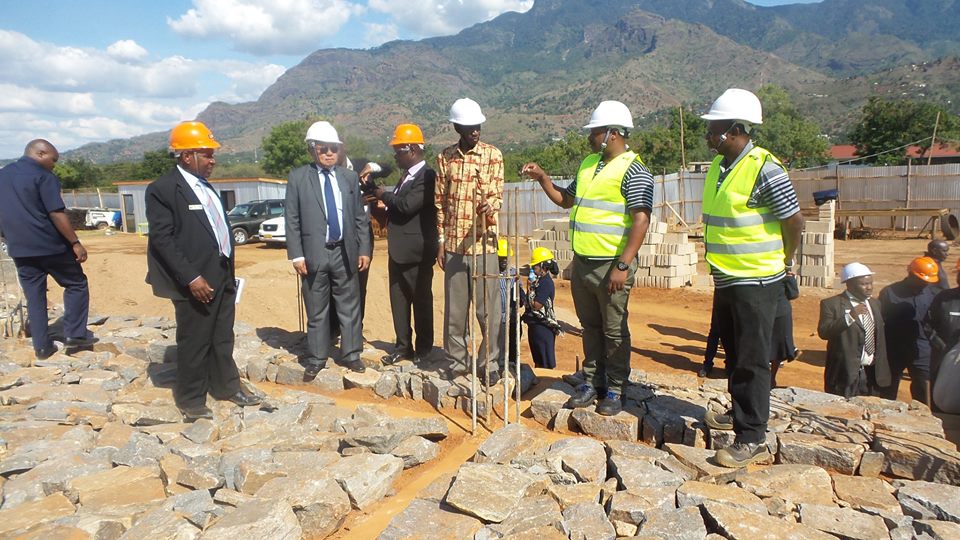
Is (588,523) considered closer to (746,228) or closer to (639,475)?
(639,475)

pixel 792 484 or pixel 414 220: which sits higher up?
pixel 414 220

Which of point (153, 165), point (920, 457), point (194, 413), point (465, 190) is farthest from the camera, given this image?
point (153, 165)

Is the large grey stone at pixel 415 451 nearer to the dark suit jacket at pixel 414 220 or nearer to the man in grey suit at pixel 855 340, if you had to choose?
the dark suit jacket at pixel 414 220

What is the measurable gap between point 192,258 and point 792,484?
12.3 ft

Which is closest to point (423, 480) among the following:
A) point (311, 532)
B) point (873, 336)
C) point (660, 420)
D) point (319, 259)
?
point (311, 532)

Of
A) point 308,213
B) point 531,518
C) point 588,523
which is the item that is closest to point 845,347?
point 588,523

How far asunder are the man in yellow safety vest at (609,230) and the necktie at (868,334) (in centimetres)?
222

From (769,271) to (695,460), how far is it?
106 cm

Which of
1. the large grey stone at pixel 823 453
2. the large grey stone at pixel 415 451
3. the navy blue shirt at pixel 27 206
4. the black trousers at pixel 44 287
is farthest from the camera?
the black trousers at pixel 44 287

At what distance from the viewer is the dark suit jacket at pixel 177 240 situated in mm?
3928

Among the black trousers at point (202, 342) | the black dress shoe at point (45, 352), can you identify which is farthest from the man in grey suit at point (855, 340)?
the black dress shoe at point (45, 352)

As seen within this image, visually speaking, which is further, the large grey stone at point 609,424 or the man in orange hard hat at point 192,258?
the man in orange hard hat at point 192,258

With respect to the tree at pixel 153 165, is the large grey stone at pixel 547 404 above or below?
below

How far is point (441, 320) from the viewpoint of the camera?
980 centimetres
